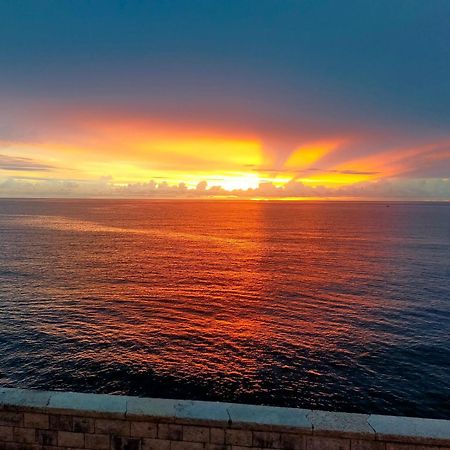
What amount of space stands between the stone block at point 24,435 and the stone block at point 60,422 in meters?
0.45

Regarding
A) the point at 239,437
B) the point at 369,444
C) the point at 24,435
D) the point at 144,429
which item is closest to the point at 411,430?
the point at 369,444

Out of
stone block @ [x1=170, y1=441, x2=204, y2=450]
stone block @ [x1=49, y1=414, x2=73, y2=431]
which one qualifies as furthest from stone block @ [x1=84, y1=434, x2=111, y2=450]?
stone block @ [x1=170, y1=441, x2=204, y2=450]

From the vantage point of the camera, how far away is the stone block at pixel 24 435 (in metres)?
8.88

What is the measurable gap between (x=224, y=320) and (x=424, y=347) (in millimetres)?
13569

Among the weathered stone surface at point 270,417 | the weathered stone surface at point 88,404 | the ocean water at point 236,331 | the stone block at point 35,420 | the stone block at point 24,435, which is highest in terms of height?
the weathered stone surface at point 270,417

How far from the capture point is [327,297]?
3756 centimetres

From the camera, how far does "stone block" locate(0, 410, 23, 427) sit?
8867 millimetres

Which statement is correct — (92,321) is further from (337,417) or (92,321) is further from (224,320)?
(337,417)

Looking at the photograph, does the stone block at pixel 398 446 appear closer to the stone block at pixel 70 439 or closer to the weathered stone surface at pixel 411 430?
the weathered stone surface at pixel 411 430

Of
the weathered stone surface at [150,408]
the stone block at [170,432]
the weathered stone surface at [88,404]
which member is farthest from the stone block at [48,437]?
the stone block at [170,432]

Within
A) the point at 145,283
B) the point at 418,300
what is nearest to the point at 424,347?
the point at 418,300

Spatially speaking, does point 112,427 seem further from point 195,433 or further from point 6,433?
point 6,433

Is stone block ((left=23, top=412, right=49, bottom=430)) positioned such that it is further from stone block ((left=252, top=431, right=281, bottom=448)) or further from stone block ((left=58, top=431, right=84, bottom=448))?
stone block ((left=252, top=431, right=281, bottom=448))

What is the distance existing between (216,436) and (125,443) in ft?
6.52
